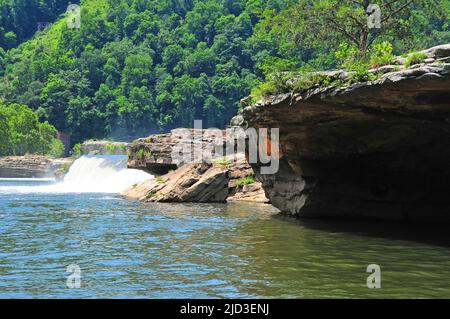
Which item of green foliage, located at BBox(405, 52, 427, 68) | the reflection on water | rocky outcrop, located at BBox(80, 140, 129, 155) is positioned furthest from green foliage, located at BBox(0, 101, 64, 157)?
green foliage, located at BBox(405, 52, 427, 68)

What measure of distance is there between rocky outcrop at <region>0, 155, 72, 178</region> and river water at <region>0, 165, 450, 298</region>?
61243mm

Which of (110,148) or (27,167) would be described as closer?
(27,167)

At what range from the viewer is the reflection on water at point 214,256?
10148 millimetres

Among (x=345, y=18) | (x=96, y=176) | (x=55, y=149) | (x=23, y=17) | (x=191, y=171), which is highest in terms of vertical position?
(x=23, y=17)

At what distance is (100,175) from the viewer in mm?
49562

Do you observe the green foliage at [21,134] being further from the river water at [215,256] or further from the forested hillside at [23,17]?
the forested hillside at [23,17]

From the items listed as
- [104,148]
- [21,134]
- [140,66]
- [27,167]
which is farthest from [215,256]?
[140,66]

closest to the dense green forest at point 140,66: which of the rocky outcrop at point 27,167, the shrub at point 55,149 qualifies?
the shrub at point 55,149

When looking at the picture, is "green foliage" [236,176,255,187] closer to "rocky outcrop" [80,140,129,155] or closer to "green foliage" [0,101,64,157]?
"rocky outcrop" [80,140,129,155]

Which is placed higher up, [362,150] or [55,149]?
[362,150]

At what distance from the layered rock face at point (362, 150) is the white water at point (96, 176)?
2264cm

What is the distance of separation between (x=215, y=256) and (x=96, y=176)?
3785 centimetres
